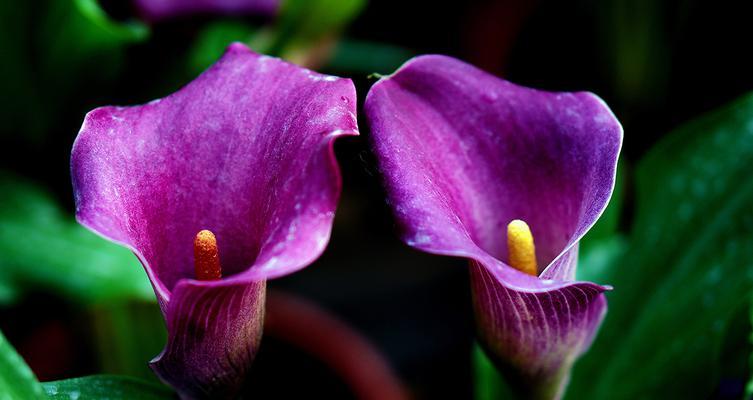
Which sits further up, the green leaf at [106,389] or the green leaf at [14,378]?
the green leaf at [14,378]

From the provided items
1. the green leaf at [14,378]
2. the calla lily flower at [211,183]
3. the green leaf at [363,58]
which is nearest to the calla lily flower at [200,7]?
the green leaf at [363,58]

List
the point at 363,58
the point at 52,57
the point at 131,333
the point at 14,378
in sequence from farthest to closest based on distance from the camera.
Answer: the point at 363,58, the point at 52,57, the point at 131,333, the point at 14,378

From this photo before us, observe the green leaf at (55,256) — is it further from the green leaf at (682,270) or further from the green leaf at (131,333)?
the green leaf at (682,270)

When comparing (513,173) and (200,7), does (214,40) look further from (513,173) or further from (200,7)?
(513,173)

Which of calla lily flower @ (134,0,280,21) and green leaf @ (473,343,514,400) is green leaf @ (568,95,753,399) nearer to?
green leaf @ (473,343,514,400)

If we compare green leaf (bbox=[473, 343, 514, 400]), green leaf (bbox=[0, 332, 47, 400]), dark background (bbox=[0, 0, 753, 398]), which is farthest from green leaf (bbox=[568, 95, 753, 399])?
green leaf (bbox=[0, 332, 47, 400])

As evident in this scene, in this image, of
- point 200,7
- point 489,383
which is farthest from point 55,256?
point 489,383

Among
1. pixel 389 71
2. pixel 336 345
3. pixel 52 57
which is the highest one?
pixel 52 57
